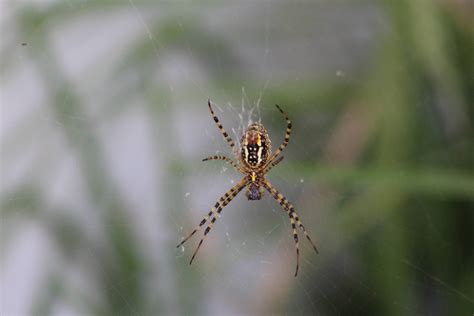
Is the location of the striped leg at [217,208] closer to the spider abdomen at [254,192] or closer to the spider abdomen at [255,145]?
the spider abdomen at [254,192]

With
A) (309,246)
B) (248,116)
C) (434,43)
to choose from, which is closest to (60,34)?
(248,116)

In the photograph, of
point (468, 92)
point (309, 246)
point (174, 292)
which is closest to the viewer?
point (174, 292)

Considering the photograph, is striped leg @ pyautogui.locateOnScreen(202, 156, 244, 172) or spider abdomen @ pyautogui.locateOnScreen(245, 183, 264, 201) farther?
spider abdomen @ pyautogui.locateOnScreen(245, 183, 264, 201)

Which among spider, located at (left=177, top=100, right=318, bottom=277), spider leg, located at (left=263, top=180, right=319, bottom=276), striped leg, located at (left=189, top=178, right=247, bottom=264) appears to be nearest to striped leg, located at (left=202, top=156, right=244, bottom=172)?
spider, located at (left=177, top=100, right=318, bottom=277)

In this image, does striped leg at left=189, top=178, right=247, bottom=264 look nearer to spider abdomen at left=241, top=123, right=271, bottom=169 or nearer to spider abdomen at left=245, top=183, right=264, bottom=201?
spider abdomen at left=245, top=183, right=264, bottom=201

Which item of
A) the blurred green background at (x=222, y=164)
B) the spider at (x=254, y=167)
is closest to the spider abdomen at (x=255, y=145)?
the spider at (x=254, y=167)

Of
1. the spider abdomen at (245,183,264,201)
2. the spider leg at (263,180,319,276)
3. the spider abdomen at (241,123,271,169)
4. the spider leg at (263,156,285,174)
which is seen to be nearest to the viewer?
the spider abdomen at (241,123,271,169)

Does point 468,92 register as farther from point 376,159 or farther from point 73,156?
point 73,156

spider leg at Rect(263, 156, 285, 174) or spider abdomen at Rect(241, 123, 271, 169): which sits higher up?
spider abdomen at Rect(241, 123, 271, 169)
